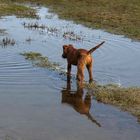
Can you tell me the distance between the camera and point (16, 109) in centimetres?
1233

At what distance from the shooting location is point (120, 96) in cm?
1322

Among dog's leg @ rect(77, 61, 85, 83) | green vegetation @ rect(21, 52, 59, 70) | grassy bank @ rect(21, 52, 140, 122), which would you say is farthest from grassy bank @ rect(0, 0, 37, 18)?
grassy bank @ rect(21, 52, 140, 122)

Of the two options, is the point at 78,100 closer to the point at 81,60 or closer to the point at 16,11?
the point at 81,60

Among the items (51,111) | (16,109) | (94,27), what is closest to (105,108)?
(51,111)

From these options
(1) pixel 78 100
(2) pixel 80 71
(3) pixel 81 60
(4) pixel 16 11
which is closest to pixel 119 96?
(1) pixel 78 100

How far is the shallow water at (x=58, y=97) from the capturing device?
10.8 meters

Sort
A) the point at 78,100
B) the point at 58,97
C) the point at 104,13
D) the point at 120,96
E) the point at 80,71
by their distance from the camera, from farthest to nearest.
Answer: the point at 104,13
the point at 80,71
the point at 58,97
the point at 78,100
the point at 120,96

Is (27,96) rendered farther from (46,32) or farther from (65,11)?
(65,11)

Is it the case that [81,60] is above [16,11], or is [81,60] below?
above

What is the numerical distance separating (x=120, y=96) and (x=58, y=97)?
189 centimetres

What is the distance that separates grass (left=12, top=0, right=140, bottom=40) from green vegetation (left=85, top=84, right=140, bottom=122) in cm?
1078

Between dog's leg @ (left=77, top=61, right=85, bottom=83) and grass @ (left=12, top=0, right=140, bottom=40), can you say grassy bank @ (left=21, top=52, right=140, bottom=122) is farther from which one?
grass @ (left=12, top=0, right=140, bottom=40)

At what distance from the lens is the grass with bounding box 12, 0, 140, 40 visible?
92.8 ft

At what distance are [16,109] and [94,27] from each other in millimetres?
16810
